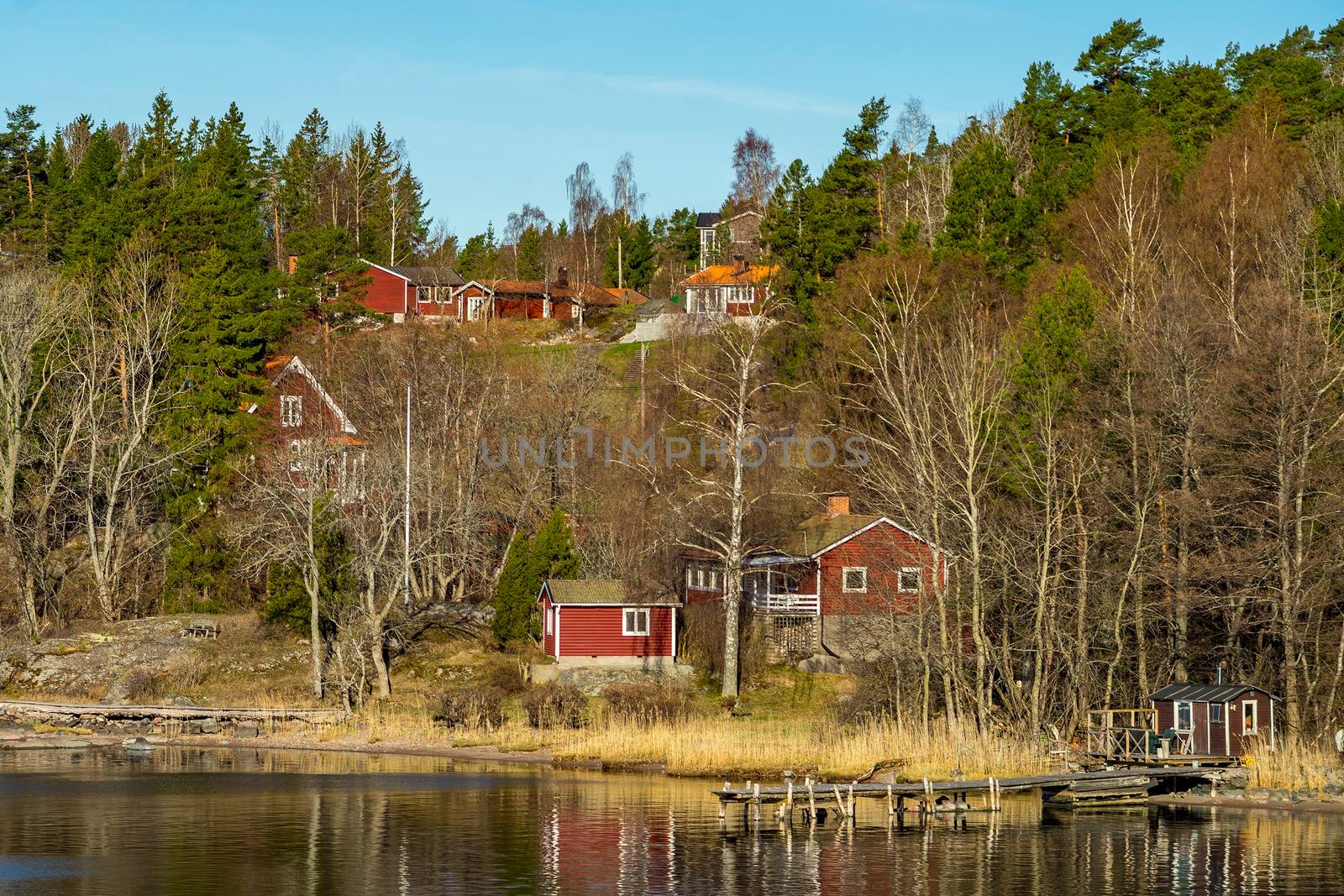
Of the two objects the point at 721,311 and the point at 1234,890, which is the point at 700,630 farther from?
the point at 721,311

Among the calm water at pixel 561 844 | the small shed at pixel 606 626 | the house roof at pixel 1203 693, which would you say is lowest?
the calm water at pixel 561 844

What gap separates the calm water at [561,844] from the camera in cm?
2880

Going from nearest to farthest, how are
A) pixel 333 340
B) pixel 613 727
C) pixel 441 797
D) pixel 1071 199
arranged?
pixel 441 797
pixel 613 727
pixel 1071 199
pixel 333 340

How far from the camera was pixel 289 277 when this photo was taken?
84.3 meters

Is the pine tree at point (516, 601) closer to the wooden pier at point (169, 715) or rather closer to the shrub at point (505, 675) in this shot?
the shrub at point (505, 675)

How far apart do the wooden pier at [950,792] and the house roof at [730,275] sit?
59.5 m

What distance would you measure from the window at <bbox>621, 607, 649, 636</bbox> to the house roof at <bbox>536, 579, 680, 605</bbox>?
0.40 meters

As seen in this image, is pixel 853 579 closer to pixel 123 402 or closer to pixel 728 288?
pixel 123 402

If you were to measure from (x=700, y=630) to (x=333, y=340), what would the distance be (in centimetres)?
3722

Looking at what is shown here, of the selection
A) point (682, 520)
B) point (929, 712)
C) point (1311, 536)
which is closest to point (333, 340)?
point (682, 520)

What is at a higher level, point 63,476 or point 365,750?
point 63,476

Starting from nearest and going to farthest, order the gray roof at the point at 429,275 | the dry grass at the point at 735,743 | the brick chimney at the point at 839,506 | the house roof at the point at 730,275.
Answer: the dry grass at the point at 735,743
the brick chimney at the point at 839,506
the house roof at the point at 730,275
the gray roof at the point at 429,275

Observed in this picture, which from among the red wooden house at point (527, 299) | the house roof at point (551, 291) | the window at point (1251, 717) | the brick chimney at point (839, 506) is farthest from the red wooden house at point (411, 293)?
the window at point (1251, 717)

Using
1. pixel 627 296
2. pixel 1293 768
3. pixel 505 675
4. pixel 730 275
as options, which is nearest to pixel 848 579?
pixel 505 675
